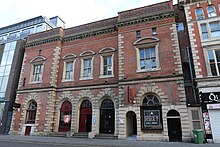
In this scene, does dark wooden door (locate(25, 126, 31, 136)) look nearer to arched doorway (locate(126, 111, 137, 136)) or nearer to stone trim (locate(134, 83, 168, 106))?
arched doorway (locate(126, 111, 137, 136))

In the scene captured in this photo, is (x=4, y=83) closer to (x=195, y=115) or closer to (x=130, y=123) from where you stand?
(x=130, y=123)

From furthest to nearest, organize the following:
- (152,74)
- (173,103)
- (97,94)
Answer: (97,94) < (152,74) < (173,103)

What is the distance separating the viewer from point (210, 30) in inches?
624

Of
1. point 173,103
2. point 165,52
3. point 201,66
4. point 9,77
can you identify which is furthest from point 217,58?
point 9,77

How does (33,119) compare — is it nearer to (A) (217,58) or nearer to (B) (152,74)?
(B) (152,74)

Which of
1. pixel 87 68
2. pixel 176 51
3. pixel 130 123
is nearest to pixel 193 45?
pixel 176 51

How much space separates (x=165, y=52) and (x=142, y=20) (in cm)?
458

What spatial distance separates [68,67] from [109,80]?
6.58 meters

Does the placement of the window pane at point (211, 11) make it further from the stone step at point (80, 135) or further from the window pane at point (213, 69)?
the stone step at point (80, 135)

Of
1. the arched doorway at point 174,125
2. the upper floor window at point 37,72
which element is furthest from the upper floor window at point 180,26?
the upper floor window at point 37,72

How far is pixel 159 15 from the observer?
692 inches

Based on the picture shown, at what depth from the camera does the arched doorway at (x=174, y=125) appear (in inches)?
574

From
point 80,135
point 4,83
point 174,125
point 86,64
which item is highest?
point 86,64

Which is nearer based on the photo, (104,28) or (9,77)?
(104,28)
